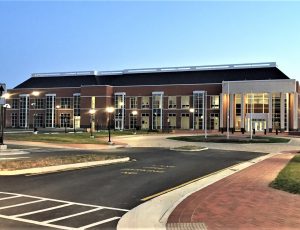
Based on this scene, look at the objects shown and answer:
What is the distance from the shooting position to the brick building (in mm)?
87812

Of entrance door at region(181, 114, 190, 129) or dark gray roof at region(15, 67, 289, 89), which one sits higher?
dark gray roof at region(15, 67, 289, 89)

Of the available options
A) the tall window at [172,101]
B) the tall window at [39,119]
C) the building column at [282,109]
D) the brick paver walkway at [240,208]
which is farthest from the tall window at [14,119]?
the brick paver walkway at [240,208]

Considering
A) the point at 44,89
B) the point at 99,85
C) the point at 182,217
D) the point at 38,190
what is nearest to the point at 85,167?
the point at 38,190

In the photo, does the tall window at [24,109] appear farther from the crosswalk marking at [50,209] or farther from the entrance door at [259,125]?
the crosswalk marking at [50,209]

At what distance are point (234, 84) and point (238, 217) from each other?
82.4m

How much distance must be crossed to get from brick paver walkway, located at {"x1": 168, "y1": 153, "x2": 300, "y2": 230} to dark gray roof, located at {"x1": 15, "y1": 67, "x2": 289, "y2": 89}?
84.2 meters

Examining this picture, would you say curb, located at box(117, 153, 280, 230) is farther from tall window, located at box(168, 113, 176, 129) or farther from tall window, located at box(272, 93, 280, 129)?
tall window, located at box(168, 113, 176, 129)

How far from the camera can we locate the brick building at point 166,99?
288 feet

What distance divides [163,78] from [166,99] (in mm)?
7772

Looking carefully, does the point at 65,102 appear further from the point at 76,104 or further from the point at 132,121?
the point at 132,121

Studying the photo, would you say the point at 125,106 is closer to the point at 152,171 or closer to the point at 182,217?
the point at 152,171

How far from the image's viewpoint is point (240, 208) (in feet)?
34.9

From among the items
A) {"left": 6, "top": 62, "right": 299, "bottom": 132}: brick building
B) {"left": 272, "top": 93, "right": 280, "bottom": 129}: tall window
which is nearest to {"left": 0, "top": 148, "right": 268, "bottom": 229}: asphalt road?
{"left": 6, "top": 62, "right": 299, "bottom": 132}: brick building

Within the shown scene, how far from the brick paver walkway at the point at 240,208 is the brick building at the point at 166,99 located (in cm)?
6960
